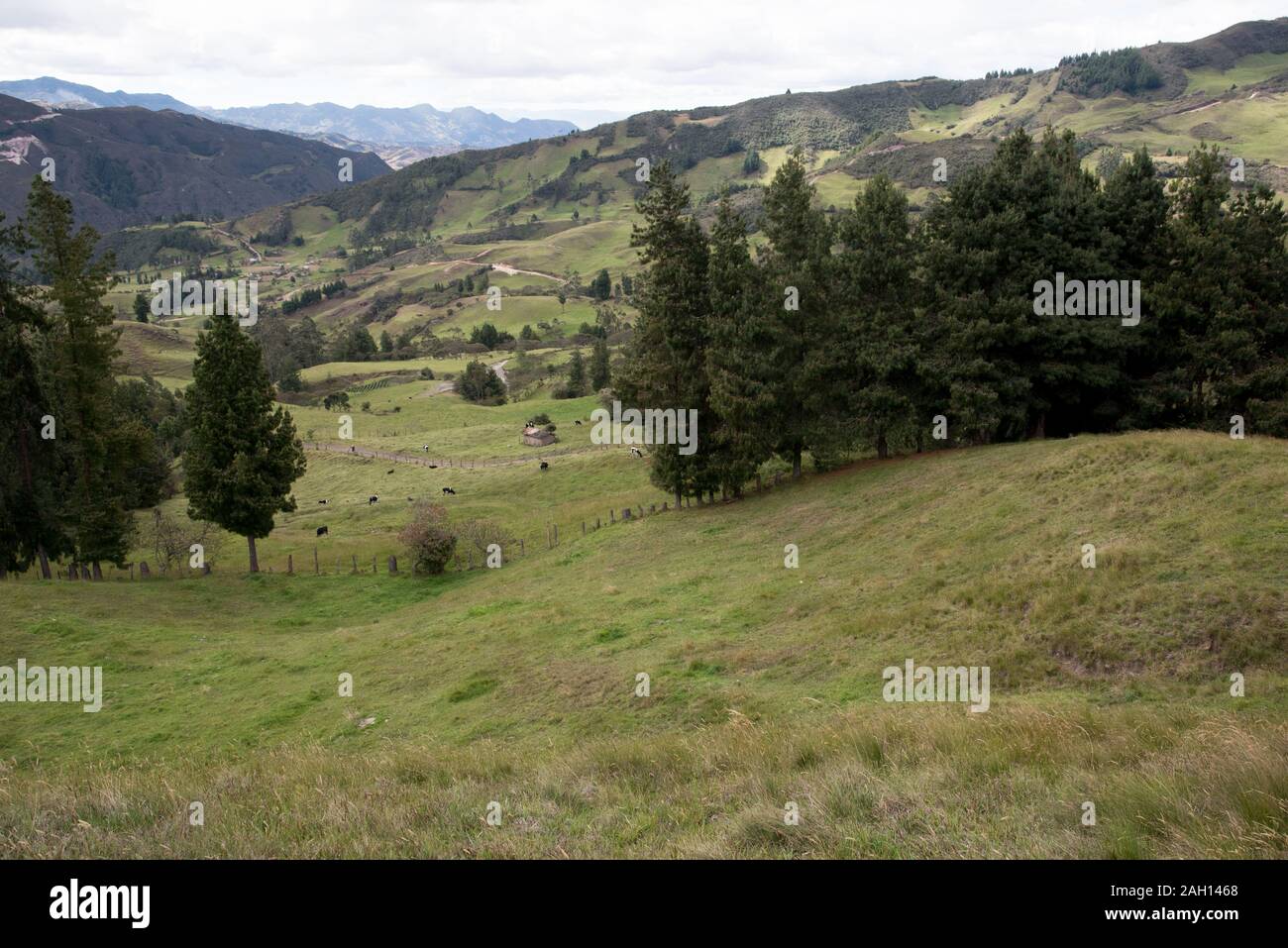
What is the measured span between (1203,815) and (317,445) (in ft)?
309

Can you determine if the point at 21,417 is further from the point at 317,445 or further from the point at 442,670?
the point at 317,445

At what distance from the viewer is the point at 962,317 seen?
3856 centimetres

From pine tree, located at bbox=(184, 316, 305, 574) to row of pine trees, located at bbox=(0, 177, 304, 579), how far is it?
0.06 m

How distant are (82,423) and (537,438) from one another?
4729 centimetres

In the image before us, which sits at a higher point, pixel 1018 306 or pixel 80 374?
pixel 1018 306

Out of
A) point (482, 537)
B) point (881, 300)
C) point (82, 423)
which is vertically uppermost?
point (881, 300)

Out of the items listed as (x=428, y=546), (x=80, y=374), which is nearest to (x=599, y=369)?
(x=428, y=546)

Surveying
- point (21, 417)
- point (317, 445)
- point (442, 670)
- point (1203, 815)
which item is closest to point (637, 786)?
point (1203, 815)

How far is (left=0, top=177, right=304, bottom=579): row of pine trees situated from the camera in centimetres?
3841

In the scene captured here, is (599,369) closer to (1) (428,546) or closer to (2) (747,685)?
(1) (428,546)

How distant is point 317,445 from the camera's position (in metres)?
89.8

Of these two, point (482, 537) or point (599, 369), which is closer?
point (482, 537)

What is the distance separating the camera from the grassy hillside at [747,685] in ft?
26.2

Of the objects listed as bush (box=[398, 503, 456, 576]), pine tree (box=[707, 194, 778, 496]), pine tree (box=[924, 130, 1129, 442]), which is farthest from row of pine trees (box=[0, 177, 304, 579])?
pine tree (box=[924, 130, 1129, 442])
